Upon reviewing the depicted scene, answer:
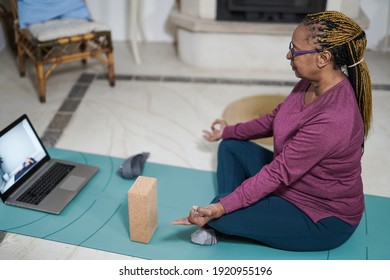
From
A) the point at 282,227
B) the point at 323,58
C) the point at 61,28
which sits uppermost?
the point at 323,58

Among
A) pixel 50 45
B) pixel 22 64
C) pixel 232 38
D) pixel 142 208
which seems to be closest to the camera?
pixel 142 208

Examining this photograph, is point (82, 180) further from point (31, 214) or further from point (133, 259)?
point (133, 259)

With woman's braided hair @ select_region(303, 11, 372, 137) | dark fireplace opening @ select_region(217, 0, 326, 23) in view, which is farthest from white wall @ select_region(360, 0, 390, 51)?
woman's braided hair @ select_region(303, 11, 372, 137)

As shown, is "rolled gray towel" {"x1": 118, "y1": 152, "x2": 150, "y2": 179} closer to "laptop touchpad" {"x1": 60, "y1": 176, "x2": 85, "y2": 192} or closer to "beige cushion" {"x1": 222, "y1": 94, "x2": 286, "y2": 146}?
"laptop touchpad" {"x1": 60, "y1": 176, "x2": 85, "y2": 192}

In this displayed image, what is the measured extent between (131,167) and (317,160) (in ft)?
3.27

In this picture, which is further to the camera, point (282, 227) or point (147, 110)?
point (147, 110)

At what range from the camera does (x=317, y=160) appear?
1.52 m

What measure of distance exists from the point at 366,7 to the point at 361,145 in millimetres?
2403

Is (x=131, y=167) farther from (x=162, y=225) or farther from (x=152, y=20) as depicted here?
(x=152, y=20)

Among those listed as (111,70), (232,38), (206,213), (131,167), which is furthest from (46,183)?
(232,38)

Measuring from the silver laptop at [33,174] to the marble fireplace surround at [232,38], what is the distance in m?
1.49

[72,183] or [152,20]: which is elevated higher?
[152,20]

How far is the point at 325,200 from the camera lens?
5.37 feet

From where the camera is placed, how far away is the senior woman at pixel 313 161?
1474mm
